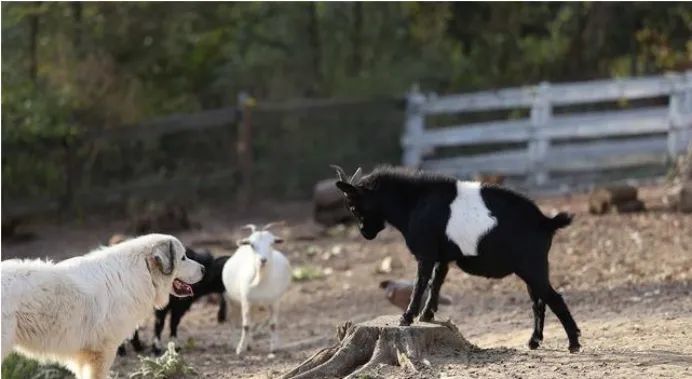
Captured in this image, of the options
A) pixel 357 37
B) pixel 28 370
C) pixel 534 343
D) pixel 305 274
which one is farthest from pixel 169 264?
pixel 357 37

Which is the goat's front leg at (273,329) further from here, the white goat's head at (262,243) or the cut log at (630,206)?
the cut log at (630,206)

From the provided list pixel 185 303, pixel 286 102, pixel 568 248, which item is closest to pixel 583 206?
pixel 568 248

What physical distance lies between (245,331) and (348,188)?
3009 millimetres

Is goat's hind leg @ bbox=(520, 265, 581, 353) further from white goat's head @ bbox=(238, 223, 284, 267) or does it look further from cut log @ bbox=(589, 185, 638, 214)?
cut log @ bbox=(589, 185, 638, 214)

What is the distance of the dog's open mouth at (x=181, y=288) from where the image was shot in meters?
9.29

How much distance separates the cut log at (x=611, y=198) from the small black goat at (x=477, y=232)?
8.06 metres

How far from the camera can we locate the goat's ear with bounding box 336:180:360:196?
9.05 metres

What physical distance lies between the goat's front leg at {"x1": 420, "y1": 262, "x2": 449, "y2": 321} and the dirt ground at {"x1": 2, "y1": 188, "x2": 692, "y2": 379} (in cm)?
55

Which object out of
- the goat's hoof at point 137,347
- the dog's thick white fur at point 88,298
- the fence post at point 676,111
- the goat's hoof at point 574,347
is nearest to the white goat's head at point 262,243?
the goat's hoof at point 137,347

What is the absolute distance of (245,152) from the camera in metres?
20.8

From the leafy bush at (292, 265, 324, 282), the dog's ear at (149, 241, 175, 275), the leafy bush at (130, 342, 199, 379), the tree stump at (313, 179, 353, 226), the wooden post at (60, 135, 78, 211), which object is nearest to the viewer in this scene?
the dog's ear at (149, 241, 175, 275)

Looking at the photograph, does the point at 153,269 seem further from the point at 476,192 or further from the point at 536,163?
the point at 536,163

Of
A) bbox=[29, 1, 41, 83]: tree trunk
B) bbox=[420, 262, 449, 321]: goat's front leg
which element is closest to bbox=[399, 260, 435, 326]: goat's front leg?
bbox=[420, 262, 449, 321]: goat's front leg

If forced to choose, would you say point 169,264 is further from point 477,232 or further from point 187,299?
point 187,299
